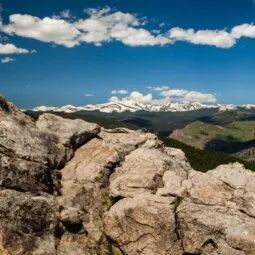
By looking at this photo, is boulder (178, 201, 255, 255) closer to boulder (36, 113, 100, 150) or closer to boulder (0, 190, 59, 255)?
boulder (0, 190, 59, 255)

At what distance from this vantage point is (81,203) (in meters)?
35.2

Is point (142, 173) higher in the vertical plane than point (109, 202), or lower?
higher

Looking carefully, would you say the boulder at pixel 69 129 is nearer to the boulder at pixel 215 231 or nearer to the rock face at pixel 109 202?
the rock face at pixel 109 202

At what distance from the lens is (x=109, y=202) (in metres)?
36.4

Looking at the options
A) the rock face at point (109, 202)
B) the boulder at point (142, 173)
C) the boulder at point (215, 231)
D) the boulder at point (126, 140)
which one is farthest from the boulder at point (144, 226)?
the boulder at point (126, 140)

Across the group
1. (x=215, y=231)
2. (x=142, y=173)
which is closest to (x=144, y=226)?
(x=215, y=231)

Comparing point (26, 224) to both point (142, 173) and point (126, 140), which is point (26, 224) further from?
point (126, 140)

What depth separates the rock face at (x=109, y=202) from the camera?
1230 inches

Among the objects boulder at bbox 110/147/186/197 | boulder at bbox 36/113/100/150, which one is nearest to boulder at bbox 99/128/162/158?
boulder at bbox 110/147/186/197

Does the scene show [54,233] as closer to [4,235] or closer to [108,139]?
[4,235]

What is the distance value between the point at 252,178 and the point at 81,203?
16.0 meters

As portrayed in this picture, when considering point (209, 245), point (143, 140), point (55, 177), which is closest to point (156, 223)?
point (209, 245)

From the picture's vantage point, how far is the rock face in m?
31.2

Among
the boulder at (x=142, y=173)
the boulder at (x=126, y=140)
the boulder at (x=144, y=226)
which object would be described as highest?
the boulder at (x=126, y=140)
